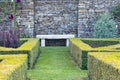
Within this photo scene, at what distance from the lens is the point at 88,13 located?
60.2ft

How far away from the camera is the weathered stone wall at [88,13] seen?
18312 millimetres

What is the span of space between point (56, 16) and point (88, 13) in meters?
1.43

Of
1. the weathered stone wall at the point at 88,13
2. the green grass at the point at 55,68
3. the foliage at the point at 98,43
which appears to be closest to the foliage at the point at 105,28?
the weathered stone wall at the point at 88,13

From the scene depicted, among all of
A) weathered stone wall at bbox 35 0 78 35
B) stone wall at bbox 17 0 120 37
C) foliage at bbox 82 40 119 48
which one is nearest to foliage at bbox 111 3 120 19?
stone wall at bbox 17 0 120 37

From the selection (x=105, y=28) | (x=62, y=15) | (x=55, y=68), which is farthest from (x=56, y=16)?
(x=55, y=68)

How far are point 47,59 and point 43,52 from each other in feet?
7.20

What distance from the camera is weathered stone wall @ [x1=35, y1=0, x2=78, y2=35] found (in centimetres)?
1853

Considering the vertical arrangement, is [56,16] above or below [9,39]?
above

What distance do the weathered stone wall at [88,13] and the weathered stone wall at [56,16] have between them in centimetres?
39

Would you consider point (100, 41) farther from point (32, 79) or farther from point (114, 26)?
point (32, 79)

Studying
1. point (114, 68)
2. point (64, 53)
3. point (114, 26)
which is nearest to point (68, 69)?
point (64, 53)

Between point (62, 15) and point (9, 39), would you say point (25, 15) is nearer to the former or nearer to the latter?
point (62, 15)

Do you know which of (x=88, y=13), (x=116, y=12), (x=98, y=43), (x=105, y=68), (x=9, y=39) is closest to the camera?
(x=105, y=68)

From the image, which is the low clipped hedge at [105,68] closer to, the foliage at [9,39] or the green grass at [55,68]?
the green grass at [55,68]
